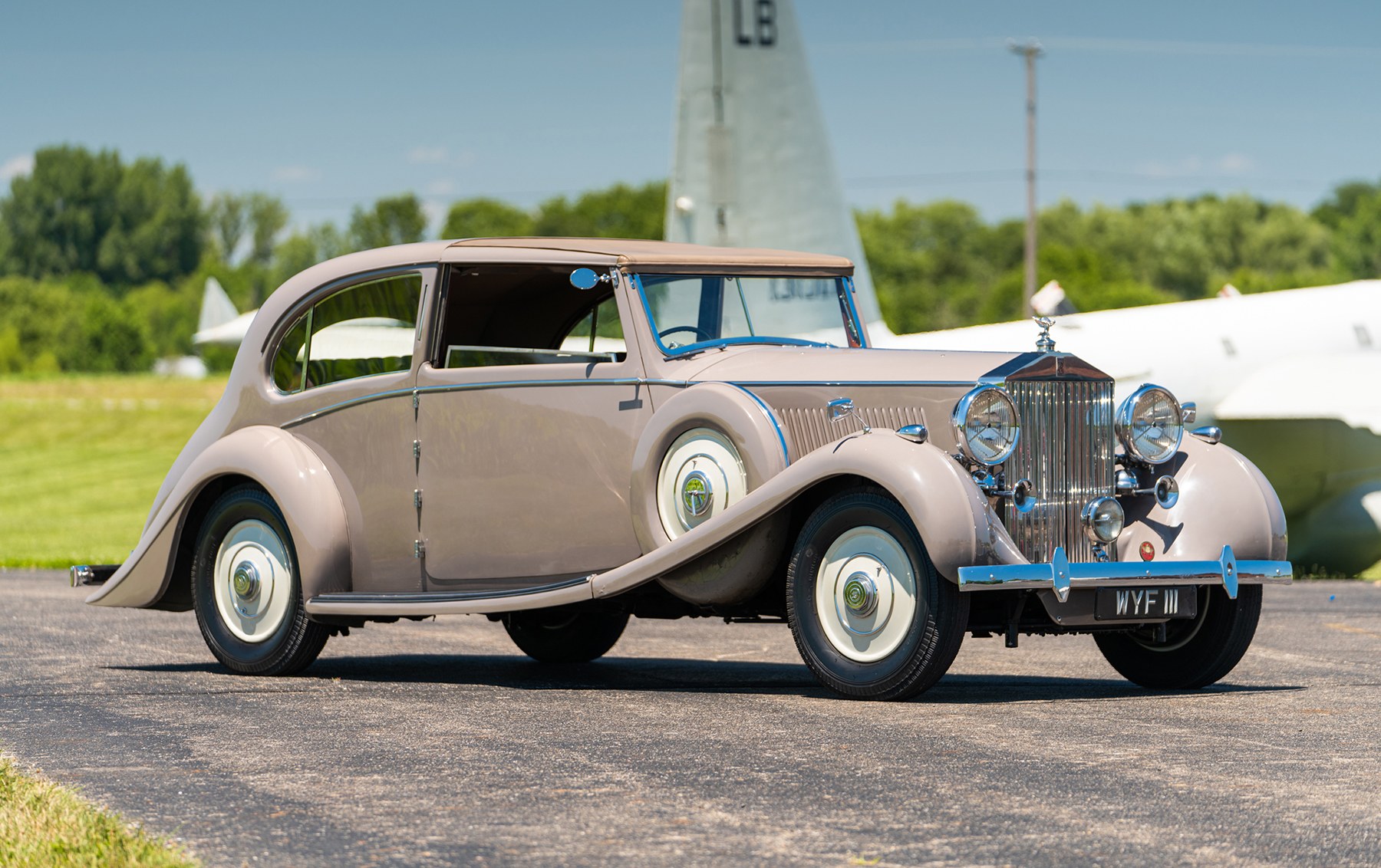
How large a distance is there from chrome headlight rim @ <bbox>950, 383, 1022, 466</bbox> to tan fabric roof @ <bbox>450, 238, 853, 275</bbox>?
5.76 feet

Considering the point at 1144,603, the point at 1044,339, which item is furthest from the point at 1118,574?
the point at 1044,339

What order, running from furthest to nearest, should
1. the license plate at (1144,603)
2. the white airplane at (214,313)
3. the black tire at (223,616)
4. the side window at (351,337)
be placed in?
the white airplane at (214,313) < the side window at (351,337) < the black tire at (223,616) < the license plate at (1144,603)

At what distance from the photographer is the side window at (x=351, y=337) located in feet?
29.3

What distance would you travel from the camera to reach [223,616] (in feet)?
29.7

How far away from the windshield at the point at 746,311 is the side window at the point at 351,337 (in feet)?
4.28

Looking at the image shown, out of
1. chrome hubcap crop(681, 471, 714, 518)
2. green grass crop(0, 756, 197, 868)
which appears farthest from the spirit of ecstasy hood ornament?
green grass crop(0, 756, 197, 868)

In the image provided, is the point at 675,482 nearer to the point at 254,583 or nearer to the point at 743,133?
the point at 254,583

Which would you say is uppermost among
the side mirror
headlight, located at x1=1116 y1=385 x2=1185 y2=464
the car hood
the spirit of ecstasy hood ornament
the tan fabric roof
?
the tan fabric roof

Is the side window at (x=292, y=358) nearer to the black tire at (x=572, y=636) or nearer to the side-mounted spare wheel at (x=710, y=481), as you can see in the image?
the black tire at (x=572, y=636)

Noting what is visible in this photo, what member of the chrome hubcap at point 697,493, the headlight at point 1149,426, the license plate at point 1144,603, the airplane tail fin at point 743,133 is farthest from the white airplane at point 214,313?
the license plate at point 1144,603

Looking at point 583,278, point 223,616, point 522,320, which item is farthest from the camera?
point 522,320

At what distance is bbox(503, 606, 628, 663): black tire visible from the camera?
9.69 metres

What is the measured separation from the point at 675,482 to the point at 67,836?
3.68 meters

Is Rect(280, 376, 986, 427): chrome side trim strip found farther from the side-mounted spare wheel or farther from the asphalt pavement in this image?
the asphalt pavement
